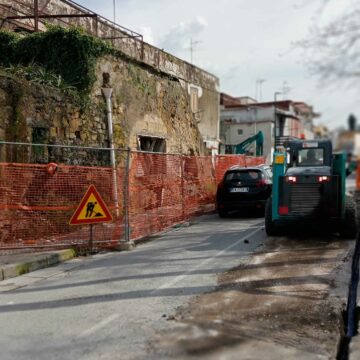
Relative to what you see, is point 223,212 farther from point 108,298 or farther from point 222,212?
point 108,298

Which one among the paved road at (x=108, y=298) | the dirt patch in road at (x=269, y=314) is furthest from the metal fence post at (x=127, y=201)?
the dirt patch in road at (x=269, y=314)

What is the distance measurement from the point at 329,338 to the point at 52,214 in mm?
6619

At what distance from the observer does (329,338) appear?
5.07 m

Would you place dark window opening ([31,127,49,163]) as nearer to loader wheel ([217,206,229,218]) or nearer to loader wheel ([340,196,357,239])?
loader wheel ([217,206,229,218])

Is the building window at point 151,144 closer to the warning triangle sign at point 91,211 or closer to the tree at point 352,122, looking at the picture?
the warning triangle sign at point 91,211

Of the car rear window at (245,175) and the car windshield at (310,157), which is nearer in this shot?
the car windshield at (310,157)

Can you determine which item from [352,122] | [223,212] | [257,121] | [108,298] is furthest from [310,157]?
[257,121]

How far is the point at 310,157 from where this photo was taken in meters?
11.8


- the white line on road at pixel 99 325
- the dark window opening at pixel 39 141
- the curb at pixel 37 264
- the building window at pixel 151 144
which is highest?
the building window at pixel 151 144

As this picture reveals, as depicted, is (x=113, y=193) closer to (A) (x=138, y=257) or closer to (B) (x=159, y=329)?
(A) (x=138, y=257)

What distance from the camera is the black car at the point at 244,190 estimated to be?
15.0 m

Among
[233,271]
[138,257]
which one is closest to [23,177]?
[138,257]

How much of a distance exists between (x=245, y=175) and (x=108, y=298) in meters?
9.32

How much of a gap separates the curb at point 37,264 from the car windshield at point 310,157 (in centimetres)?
559
